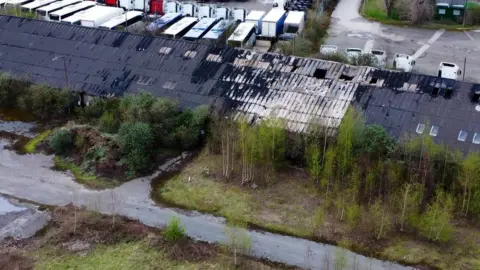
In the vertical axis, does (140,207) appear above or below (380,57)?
below

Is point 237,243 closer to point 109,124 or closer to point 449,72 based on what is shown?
point 109,124

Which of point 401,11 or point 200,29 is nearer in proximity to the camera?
point 200,29

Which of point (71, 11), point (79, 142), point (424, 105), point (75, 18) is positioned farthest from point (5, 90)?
point (424, 105)

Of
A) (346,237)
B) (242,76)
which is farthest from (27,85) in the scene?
(346,237)

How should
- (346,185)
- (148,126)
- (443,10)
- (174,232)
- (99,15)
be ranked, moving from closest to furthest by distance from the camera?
(174,232), (346,185), (148,126), (99,15), (443,10)

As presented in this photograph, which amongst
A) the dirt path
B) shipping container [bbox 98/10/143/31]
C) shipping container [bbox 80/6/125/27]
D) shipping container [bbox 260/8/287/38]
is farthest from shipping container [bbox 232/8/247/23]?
the dirt path

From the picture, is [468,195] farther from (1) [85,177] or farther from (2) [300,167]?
(1) [85,177]

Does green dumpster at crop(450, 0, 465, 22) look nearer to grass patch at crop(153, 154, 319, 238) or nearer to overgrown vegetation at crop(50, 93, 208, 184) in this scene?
overgrown vegetation at crop(50, 93, 208, 184)
